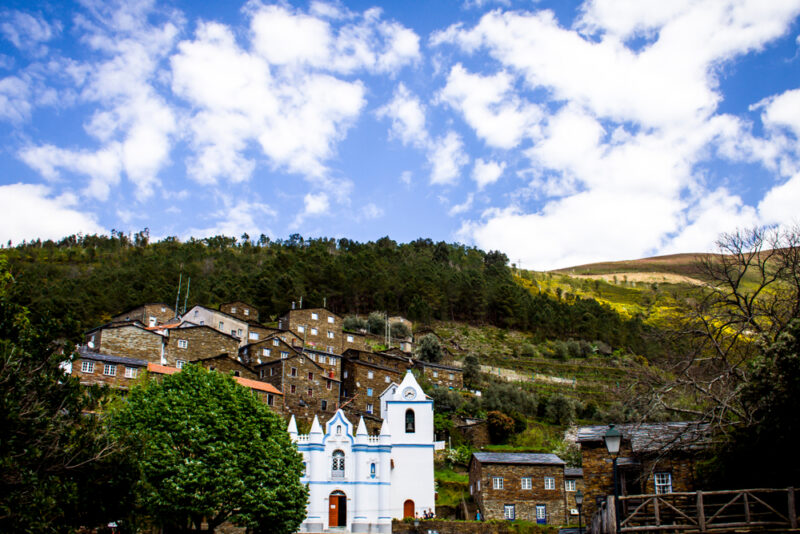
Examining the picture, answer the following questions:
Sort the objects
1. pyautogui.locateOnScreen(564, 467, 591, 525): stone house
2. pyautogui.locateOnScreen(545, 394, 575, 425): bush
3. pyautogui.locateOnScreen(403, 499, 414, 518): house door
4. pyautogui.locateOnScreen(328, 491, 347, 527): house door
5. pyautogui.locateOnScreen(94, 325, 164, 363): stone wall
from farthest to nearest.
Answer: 1. pyautogui.locateOnScreen(545, 394, 575, 425): bush
2. pyautogui.locateOnScreen(94, 325, 164, 363): stone wall
3. pyautogui.locateOnScreen(403, 499, 414, 518): house door
4. pyautogui.locateOnScreen(328, 491, 347, 527): house door
5. pyautogui.locateOnScreen(564, 467, 591, 525): stone house

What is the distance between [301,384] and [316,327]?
73.0ft

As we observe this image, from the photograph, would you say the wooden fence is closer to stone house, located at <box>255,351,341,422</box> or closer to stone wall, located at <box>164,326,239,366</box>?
stone house, located at <box>255,351,341,422</box>

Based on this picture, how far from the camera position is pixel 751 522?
17.9m

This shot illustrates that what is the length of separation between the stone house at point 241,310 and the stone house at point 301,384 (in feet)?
70.8

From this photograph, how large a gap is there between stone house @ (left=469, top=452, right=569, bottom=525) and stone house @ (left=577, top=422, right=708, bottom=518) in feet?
67.0

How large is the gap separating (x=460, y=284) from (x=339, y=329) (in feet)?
109

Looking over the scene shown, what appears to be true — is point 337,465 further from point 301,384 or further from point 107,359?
point 107,359

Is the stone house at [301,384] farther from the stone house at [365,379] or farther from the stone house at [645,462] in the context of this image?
the stone house at [645,462]

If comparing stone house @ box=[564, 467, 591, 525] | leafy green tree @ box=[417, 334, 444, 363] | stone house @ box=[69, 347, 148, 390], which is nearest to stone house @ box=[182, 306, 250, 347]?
leafy green tree @ box=[417, 334, 444, 363]

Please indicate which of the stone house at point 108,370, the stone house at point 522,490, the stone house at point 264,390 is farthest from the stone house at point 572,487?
the stone house at point 108,370

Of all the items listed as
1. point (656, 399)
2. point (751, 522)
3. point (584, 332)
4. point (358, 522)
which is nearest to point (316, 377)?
point (358, 522)

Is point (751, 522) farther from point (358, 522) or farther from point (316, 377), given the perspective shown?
point (316, 377)

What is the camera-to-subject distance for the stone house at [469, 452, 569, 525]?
150 ft

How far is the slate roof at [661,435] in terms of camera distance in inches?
935
